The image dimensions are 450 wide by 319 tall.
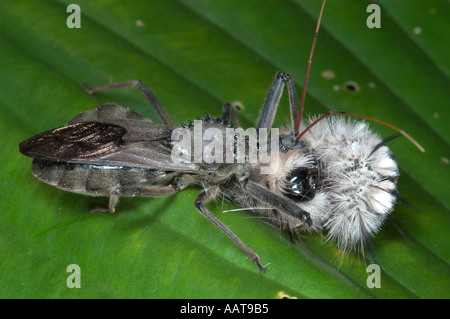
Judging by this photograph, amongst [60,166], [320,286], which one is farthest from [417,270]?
[60,166]

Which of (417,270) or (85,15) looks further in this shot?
(85,15)

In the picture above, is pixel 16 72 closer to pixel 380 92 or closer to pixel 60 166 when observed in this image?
pixel 60 166

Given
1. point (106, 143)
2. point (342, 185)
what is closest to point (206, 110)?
point (106, 143)

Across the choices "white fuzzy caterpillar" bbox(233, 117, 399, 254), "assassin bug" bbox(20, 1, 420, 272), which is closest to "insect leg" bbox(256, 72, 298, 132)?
"assassin bug" bbox(20, 1, 420, 272)

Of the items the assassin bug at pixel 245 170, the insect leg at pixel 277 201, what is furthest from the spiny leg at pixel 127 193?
the insect leg at pixel 277 201

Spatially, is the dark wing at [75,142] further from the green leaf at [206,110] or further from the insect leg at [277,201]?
the insect leg at [277,201]
